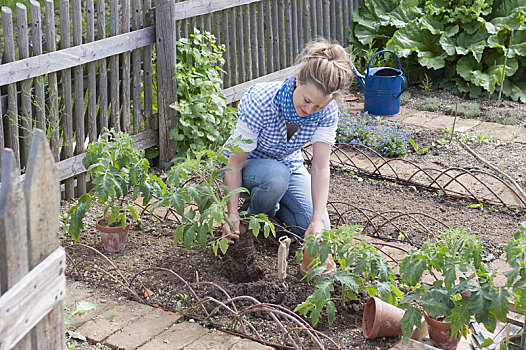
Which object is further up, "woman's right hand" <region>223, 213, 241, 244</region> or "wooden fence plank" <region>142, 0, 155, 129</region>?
"wooden fence plank" <region>142, 0, 155, 129</region>

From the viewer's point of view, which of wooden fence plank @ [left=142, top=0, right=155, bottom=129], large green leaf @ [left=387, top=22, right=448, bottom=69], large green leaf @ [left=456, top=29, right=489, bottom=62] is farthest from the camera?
large green leaf @ [left=387, top=22, right=448, bottom=69]

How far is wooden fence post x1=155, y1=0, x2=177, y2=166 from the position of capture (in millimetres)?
5113

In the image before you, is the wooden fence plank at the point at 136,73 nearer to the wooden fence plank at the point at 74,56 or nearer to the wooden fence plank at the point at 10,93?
the wooden fence plank at the point at 74,56

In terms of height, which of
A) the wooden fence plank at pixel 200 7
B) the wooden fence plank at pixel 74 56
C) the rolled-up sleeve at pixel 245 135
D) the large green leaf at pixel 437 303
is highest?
the wooden fence plank at pixel 200 7

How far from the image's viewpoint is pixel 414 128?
647cm

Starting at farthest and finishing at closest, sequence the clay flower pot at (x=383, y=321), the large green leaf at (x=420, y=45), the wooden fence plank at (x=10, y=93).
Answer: the large green leaf at (x=420, y=45) < the wooden fence plank at (x=10, y=93) < the clay flower pot at (x=383, y=321)

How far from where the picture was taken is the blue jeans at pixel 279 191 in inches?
154

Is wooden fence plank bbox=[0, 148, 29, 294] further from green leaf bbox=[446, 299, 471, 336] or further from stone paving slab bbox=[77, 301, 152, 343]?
green leaf bbox=[446, 299, 471, 336]

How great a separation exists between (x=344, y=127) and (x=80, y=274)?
10.1 ft

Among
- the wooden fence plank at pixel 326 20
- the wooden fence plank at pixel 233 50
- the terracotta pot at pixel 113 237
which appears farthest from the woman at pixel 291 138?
the wooden fence plank at pixel 326 20

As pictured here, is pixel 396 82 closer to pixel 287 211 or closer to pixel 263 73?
pixel 263 73

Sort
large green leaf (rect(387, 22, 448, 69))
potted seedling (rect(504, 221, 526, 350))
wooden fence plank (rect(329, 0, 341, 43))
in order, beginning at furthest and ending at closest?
1. wooden fence plank (rect(329, 0, 341, 43))
2. large green leaf (rect(387, 22, 448, 69))
3. potted seedling (rect(504, 221, 526, 350))

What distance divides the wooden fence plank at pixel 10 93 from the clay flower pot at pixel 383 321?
2389mm

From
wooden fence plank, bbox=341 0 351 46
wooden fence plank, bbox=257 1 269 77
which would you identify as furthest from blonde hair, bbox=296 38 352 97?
wooden fence plank, bbox=341 0 351 46
